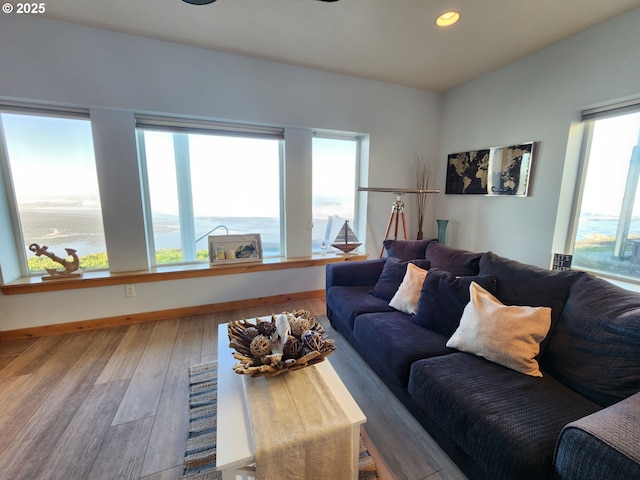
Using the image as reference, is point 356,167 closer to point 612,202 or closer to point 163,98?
point 163,98

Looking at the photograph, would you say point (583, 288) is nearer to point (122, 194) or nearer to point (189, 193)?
point (189, 193)

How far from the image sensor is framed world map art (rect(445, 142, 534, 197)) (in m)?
2.62

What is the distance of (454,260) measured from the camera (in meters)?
1.94

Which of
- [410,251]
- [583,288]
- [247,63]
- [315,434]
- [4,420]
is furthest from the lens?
[247,63]

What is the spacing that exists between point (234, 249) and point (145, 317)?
1087 mm

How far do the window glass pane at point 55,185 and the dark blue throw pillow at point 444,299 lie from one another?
299 cm

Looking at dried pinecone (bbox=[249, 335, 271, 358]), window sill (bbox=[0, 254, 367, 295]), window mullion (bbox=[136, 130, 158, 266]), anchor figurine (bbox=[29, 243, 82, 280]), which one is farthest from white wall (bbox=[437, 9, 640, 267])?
anchor figurine (bbox=[29, 243, 82, 280])

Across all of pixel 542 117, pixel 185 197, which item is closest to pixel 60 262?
pixel 185 197

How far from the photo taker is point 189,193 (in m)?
2.80

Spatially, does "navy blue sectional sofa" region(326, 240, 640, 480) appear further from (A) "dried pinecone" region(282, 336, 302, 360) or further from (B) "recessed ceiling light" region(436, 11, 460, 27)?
(B) "recessed ceiling light" region(436, 11, 460, 27)

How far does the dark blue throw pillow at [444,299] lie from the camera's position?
160 centimetres

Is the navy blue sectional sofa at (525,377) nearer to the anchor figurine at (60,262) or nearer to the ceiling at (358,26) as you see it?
the ceiling at (358,26)

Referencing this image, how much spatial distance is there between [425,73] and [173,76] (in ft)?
8.58

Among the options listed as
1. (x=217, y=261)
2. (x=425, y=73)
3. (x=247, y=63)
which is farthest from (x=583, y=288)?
(x=247, y=63)
